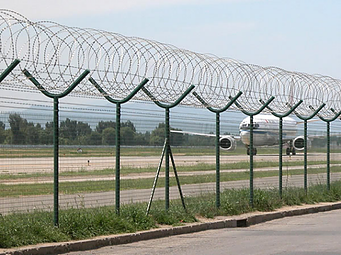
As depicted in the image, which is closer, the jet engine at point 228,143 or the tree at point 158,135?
the tree at point 158,135

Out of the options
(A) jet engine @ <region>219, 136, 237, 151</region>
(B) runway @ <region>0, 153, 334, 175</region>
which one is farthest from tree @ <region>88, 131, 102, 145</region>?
(A) jet engine @ <region>219, 136, 237, 151</region>

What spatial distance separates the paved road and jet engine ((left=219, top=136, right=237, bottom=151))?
3171mm

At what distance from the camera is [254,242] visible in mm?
12594

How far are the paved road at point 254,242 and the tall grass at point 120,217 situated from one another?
590 millimetres

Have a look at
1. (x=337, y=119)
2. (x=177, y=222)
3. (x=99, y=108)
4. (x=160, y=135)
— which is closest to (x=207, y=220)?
(x=177, y=222)

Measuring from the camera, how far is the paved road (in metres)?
11.4

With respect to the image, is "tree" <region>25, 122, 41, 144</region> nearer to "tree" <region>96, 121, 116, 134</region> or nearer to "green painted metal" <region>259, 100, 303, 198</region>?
"tree" <region>96, 121, 116, 134</region>

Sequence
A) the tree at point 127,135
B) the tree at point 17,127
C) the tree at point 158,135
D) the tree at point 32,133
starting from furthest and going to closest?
the tree at point 158,135 < the tree at point 127,135 < the tree at point 32,133 < the tree at point 17,127

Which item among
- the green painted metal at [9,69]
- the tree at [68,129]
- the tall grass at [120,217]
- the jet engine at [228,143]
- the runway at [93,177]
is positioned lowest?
the tall grass at [120,217]

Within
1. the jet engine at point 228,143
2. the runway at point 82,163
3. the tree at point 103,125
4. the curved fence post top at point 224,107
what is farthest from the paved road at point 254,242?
the jet engine at point 228,143

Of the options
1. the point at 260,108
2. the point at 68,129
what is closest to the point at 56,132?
the point at 68,129

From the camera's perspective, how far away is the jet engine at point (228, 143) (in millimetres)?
18234

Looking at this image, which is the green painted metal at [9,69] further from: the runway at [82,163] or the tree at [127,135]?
the tree at [127,135]

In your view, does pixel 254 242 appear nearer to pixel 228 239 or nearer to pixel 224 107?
pixel 228 239
